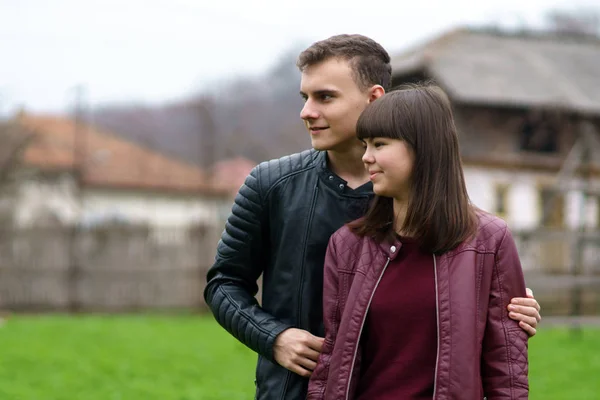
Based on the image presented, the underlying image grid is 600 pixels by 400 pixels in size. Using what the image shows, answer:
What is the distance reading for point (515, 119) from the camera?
29922 millimetres

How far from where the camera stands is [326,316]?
291cm

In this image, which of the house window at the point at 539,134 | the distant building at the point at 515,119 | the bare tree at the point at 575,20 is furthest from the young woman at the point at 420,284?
the bare tree at the point at 575,20

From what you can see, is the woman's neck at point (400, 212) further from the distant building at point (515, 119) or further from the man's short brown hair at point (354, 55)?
the distant building at point (515, 119)

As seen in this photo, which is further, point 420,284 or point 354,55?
point 354,55

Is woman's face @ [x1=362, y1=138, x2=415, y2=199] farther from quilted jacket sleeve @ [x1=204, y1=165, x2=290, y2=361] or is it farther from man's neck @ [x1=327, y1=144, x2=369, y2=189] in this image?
quilted jacket sleeve @ [x1=204, y1=165, x2=290, y2=361]

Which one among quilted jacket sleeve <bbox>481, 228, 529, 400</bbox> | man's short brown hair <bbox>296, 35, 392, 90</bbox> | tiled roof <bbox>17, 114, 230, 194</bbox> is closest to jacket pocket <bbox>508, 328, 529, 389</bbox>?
quilted jacket sleeve <bbox>481, 228, 529, 400</bbox>

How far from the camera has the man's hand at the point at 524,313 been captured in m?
2.76

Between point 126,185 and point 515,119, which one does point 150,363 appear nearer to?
point 515,119

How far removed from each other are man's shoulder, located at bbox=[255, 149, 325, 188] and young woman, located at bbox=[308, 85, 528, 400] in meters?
0.44

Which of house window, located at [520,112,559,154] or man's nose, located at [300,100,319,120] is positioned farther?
house window, located at [520,112,559,154]

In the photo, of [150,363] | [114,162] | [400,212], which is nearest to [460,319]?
[400,212]

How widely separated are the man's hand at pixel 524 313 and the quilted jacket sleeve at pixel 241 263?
2.71 feet

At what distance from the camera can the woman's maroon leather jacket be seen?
2.68 metres

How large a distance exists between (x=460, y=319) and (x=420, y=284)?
0.55 feet
